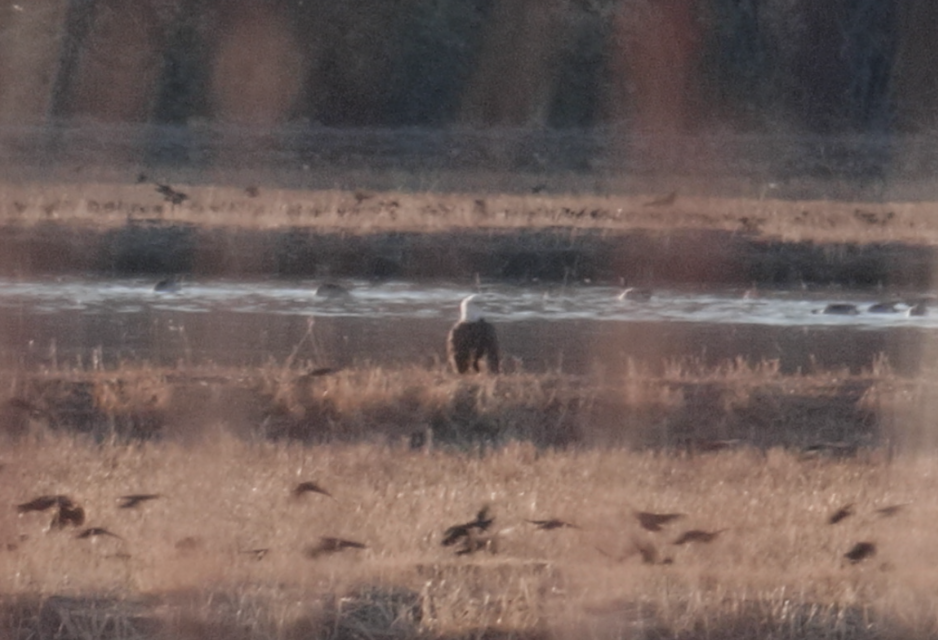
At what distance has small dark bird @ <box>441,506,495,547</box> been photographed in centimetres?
604

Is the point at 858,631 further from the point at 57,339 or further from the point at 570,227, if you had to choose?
the point at 570,227

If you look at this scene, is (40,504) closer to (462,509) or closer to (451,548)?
(451,548)

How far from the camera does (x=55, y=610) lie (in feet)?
17.6

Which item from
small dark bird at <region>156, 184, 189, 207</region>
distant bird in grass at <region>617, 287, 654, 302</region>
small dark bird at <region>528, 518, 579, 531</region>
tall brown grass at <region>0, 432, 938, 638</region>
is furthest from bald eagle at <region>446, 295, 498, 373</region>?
small dark bird at <region>156, 184, 189, 207</region>

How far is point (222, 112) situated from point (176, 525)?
101 ft

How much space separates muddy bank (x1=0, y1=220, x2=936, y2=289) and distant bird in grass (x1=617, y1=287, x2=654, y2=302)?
1.08 meters

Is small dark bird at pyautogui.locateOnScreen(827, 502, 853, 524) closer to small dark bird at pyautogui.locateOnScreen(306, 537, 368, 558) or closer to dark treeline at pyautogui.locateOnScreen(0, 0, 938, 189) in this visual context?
small dark bird at pyautogui.locateOnScreen(306, 537, 368, 558)

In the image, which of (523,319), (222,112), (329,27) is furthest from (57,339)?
(329,27)

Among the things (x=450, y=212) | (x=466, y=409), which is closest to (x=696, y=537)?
(x=466, y=409)

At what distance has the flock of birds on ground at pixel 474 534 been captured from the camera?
603 centimetres

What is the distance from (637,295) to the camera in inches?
602

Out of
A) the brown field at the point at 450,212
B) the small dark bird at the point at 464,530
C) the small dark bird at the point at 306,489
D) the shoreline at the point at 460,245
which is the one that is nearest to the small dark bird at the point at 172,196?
the brown field at the point at 450,212

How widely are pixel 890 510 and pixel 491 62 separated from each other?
110ft

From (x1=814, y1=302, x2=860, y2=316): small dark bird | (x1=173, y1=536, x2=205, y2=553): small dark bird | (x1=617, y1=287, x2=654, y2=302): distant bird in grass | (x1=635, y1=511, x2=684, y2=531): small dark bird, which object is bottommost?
(x1=173, y1=536, x2=205, y2=553): small dark bird
